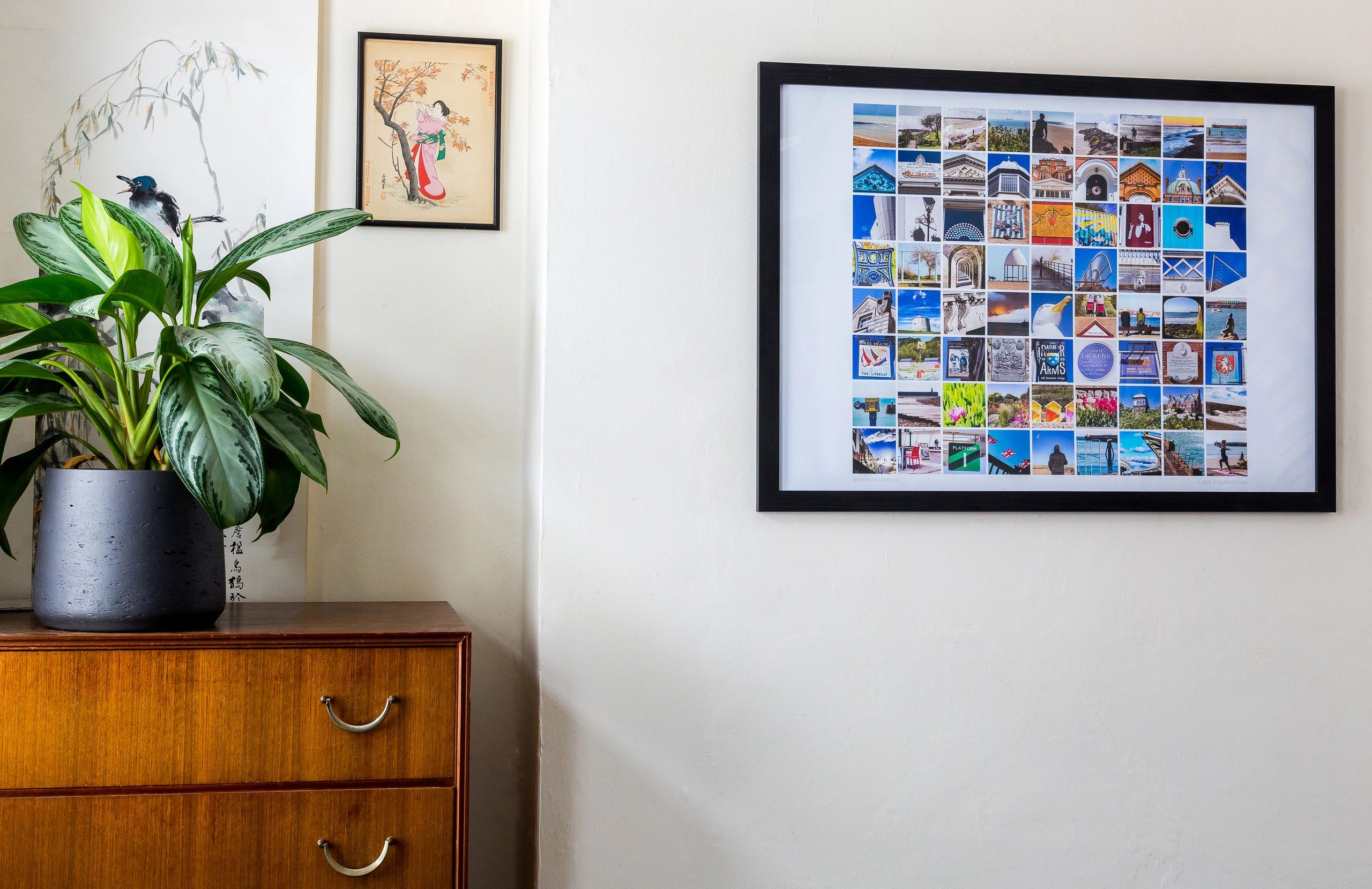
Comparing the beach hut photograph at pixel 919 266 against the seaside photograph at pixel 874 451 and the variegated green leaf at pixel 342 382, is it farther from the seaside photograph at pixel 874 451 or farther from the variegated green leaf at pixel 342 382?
the variegated green leaf at pixel 342 382

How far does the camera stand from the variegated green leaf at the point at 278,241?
1189mm

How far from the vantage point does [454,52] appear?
1.66 metres

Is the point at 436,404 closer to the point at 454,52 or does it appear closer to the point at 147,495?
the point at 147,495

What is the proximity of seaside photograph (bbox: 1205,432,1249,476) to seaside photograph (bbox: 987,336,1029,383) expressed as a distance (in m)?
0.32

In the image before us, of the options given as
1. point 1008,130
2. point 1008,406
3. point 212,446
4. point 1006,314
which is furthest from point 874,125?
point 212,446

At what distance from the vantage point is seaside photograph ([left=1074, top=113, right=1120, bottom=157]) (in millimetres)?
1459

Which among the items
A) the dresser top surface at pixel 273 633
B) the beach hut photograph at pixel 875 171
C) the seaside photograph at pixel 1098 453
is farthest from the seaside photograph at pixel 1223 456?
the dresser top surface at pixel 273 633

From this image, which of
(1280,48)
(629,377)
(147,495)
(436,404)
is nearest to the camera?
(147,495)

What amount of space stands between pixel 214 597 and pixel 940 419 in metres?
1.09

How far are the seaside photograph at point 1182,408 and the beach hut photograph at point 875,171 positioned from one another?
0.56m

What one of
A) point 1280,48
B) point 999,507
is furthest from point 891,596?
point 1280,48

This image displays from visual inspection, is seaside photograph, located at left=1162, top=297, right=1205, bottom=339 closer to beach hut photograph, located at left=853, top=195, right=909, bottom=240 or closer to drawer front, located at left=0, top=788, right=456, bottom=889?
beach hut photograph, located at left=853, top=195, right=909, bottom=240

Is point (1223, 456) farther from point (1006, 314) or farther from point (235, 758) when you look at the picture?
point (235, 758)

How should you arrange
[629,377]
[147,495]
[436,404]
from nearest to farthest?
[147,495] → [629,377] → [436,404]
